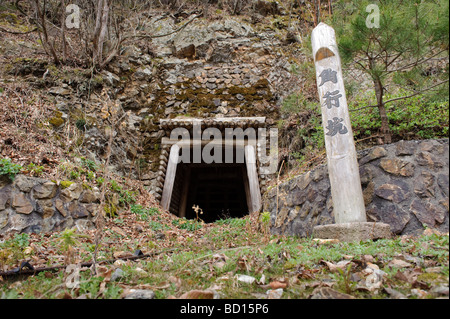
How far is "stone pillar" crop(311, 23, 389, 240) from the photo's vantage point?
11.2 ft

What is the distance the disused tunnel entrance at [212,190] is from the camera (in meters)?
10.1

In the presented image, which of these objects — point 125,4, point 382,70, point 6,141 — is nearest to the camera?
point 382,70

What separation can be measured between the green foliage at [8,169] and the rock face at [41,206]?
0.31 feet

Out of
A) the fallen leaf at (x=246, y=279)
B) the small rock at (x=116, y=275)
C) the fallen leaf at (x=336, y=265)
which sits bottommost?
the fallen leaf at (x=246, y=279)

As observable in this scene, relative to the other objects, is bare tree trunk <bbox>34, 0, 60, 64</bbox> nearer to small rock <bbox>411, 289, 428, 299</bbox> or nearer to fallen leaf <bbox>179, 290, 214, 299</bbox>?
fallen leaf <bbox>179, 290, 214, 299</bbox>

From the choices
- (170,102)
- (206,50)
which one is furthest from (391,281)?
(206,50)

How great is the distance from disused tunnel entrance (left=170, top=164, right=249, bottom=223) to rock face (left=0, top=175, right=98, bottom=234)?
171 inches

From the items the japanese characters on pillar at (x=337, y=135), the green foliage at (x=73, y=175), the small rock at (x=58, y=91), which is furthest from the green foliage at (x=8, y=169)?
the japanese characters on pillar at (x=337, y=135)

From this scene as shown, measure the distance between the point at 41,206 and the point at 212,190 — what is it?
7734 millimetres

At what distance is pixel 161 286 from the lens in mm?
2010

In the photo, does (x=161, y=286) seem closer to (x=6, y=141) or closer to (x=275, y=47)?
(x=6, y=141)

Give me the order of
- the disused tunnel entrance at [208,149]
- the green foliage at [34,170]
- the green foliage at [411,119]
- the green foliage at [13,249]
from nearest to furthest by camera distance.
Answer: the green foliage at [13,249]
the green foliage at [411,119]
the green foliage at [34,170]
the disused tunnel entrance at [208,149]

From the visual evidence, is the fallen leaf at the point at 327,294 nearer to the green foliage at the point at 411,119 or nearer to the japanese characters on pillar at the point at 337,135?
the japanese characters on pillar at the point at 337,135
